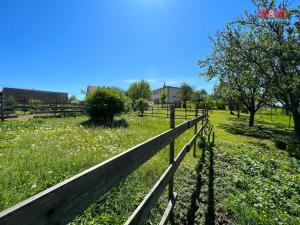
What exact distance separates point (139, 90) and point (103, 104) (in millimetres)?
51310

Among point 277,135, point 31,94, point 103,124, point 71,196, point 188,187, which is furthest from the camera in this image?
point 31,94

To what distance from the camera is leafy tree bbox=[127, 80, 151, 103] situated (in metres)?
65.4

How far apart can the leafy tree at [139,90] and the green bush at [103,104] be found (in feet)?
163

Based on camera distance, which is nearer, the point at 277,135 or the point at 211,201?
the point at 211,201

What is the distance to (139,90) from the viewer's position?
65625 mm

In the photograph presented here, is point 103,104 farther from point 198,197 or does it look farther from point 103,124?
point 198,197

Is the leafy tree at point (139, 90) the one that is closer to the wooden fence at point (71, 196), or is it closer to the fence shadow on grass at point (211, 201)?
the fence shadow on grass at point (211, 201)

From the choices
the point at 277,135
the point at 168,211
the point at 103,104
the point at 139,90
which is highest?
the point at 139,90

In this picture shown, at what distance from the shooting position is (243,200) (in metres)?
3.86

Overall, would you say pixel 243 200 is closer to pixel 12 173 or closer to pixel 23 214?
pixel 23 214

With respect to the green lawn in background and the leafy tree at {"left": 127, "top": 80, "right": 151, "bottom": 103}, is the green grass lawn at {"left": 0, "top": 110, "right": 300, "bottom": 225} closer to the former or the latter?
the green lawn in background

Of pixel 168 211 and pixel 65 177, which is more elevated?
pixel 65 177

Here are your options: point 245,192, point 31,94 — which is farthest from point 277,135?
point 31,94

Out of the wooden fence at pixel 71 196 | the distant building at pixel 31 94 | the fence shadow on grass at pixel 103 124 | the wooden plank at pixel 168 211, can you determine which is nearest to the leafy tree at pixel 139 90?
the distant building at pixel 31 94
